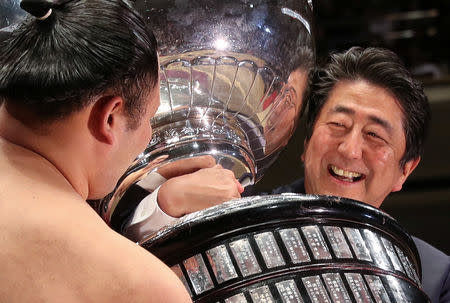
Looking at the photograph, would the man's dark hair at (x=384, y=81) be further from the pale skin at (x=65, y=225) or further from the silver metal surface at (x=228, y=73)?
the pale skin at (x=65, y=225)

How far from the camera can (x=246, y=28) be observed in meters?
1.01

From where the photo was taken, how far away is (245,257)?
34.3 inches

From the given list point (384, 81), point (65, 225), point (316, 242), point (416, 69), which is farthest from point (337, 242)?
point (416, 69)

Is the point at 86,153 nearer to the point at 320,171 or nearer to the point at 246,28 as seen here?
the point at 246,28

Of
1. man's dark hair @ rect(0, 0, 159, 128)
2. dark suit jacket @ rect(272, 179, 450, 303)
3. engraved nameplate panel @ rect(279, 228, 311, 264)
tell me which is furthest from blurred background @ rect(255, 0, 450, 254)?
man's dark hair @ rect(0, 0, 159, 128)

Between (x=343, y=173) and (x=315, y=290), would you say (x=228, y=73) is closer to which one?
(x=315, y=290)

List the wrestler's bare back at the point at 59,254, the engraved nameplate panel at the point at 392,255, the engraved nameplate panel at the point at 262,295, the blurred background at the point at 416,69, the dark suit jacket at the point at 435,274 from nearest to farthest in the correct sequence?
the wrestler's bare back at the point at 59,254 < the engraved nameplate panel at the point at 262,295 < the engraved nameplate panel at the point at 392,255 < the dark suit jacket at the point at 435,274 < the blurred background at the point at 416,69

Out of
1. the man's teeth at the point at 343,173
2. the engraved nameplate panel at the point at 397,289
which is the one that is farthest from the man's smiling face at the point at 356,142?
the engraved nameplate panel at the point at 397,289

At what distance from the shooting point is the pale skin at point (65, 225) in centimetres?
73

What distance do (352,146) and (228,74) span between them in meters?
0.63

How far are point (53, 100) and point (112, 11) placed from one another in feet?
0.40

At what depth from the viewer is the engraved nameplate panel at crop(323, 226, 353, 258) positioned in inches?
35.4

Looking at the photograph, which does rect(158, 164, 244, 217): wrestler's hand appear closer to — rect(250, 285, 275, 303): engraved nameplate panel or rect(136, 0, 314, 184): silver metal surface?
rect(136, 0, 314, 184): silver metal surface

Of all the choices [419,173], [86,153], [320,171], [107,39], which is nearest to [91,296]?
[86,153]
